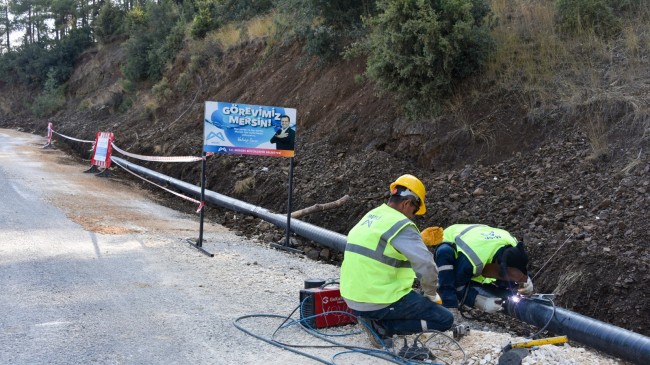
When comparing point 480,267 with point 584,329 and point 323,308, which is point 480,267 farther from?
point 323,308

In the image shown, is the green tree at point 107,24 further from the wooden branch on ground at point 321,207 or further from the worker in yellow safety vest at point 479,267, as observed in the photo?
the worker in yellow safety vest at point 479,267

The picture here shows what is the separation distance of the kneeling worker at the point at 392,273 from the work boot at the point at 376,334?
34 mm

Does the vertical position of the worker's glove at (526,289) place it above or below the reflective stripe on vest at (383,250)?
below

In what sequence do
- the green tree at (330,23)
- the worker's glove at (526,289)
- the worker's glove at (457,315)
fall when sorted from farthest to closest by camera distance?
the green tree at (330,23)
the worker's glove at (457,315)
the worker's glove at (526,289)

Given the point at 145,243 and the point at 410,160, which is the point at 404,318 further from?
the point at 410,160

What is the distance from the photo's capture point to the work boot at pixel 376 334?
5727 millimetres

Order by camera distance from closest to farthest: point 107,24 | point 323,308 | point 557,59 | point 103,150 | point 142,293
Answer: point 323,308 < point 142,293 < point 557,59 < point 103,150 < point 107,24

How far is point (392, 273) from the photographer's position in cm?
549

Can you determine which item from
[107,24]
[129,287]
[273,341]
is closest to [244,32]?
[129,287]

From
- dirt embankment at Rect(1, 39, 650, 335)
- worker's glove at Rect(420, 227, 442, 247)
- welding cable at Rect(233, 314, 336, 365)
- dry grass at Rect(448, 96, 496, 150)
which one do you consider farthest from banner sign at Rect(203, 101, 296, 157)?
worker's glove at Rect(420, 227, 442, 247)

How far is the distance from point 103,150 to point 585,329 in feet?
52.2

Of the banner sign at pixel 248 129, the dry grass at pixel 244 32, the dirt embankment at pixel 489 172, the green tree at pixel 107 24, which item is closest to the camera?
the dirt embankment at pixel 489 172

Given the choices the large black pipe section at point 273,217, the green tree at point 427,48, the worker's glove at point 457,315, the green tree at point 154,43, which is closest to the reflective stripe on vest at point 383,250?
the worker's glove at point 457,315

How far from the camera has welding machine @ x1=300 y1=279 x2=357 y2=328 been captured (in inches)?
245
